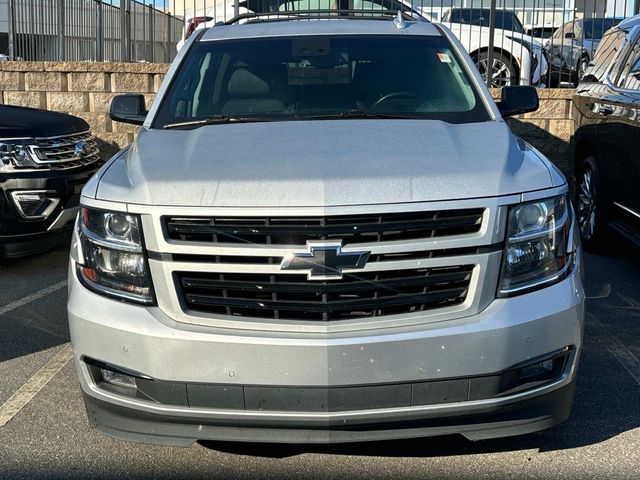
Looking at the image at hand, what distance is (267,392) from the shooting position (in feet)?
9.71

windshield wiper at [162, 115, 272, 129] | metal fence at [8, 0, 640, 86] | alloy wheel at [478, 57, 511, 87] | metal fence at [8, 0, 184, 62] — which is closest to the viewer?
windshield wiper at [162, 115, 272, 129]

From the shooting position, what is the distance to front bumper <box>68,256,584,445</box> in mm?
2936

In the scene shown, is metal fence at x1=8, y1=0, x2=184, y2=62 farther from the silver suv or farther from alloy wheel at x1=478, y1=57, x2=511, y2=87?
the silver suv

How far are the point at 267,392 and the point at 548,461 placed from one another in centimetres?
129

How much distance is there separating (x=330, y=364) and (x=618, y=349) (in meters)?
2.56

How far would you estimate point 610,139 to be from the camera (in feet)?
21.4

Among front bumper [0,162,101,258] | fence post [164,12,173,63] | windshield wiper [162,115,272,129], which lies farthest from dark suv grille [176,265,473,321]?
fence post [164,12,173,63]

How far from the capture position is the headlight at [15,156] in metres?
6.38

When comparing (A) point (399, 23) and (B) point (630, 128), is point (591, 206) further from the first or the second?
(A) point (399, 23)

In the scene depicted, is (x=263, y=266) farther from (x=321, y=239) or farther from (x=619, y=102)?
(x=619, y=102)

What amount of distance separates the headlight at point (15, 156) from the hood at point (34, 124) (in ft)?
0.24

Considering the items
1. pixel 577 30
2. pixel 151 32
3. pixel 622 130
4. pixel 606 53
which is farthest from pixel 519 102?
pixel 151 32

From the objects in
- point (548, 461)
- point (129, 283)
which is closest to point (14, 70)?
point (129, 283)

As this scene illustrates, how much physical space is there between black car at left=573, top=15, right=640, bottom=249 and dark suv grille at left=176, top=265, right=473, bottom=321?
3.33m
